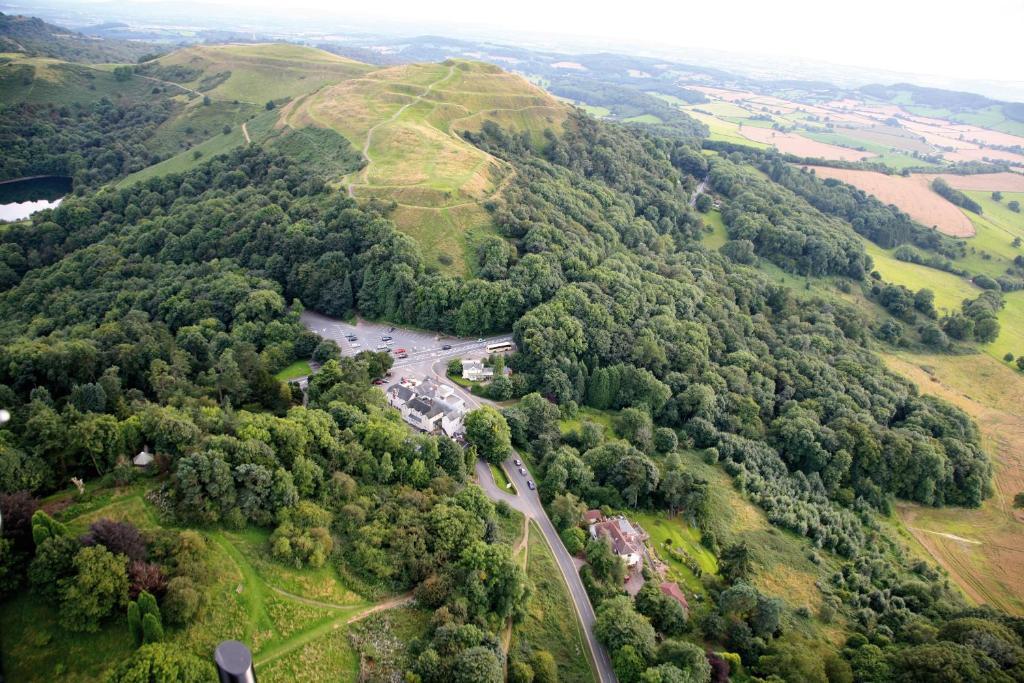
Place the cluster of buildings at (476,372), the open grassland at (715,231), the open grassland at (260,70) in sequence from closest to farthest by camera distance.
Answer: the cluster of buildings at (476,372) < the open grassland at (715,231) < the open grassland at (260,70)

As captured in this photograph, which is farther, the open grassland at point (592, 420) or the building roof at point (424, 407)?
the open grassland at point (592, 420)

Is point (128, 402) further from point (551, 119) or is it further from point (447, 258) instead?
point (551, 119)

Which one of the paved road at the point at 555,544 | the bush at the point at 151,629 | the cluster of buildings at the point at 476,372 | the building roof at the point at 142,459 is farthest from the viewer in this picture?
the cluster of buildings at the point at 476,372

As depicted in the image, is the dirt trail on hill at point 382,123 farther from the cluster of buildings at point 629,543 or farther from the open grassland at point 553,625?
the open grassland at point 553,625

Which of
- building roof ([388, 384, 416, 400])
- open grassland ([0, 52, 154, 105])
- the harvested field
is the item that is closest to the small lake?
open grassland ([0, 52, 154, 105])

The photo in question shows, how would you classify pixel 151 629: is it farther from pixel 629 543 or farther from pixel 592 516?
pixel 592 516

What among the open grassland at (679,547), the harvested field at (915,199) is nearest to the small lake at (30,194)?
the open grassland at (679,547)

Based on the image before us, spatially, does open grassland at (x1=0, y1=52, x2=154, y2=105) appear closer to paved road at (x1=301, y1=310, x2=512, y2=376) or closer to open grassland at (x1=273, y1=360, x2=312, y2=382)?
paved road at (x1=301, y1=310, x2=512, y2=376)
